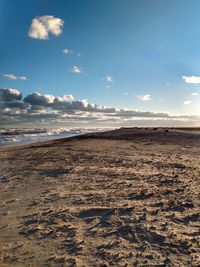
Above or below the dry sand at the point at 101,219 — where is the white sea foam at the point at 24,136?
below

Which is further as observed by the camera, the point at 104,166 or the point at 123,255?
the point at 104,166

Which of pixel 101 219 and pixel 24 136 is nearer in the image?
pixel 101 219

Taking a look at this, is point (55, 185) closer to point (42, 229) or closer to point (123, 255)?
point (42, 229)

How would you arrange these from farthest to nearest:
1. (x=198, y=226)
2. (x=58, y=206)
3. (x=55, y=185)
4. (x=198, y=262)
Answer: (x=55, y=185)
(x=58, y=206)
(x=198, y=226)
(x=198, y=262)

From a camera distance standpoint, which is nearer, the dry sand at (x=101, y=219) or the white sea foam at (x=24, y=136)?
the dry sand at (x=101, y=219)

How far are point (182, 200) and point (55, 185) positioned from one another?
156 inches

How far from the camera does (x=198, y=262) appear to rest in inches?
164

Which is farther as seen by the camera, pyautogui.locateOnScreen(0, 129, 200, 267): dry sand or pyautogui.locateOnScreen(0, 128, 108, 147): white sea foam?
pyautogui.locateOnScreen(0, 128, 108, 147): white sea foam

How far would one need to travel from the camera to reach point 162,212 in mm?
6250

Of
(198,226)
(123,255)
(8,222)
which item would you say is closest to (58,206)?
(8,222)

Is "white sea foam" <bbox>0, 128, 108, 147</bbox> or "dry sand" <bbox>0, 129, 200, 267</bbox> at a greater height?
"dry sand" <bbox>0, 129, 200, 267</bbox>

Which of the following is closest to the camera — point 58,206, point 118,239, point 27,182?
point 118,239

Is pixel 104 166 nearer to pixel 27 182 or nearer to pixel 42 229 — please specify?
pixel 27 182

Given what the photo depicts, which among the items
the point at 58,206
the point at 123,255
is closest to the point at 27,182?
the point at 58,206
